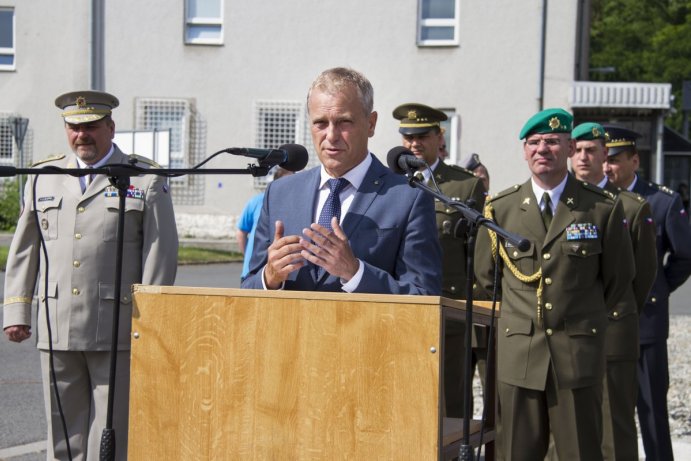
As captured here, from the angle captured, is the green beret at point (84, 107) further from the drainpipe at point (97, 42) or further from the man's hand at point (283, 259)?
the drainpipe at point (97, 42)

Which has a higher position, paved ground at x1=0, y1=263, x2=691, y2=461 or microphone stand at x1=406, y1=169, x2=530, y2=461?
microphone stand at x1=406, y1=169, x2=530, y2=461

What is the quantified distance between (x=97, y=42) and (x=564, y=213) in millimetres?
23776

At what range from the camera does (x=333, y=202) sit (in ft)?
12.7

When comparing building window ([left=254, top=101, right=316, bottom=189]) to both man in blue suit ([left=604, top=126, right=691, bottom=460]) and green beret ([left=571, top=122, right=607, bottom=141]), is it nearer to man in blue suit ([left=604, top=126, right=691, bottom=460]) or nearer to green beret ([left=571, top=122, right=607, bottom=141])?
man in blue suit ([left=604, top=126, right=691, bottom=460])

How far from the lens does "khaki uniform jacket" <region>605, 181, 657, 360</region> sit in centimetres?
599

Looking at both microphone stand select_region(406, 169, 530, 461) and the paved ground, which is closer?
microphone stand select_region(406, 169, 530, 461)

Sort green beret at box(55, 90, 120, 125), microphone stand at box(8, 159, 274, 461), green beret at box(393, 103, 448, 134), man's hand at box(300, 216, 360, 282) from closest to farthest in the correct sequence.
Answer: man's hand at box(300, 216, 360, 282) → microphone stand at box(8, 159, 274, 461) → green beret at box(55, 90, 120, 125) → green beret at box(393, 103, 448, 134)

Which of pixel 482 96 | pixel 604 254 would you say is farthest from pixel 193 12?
pixel 604 254

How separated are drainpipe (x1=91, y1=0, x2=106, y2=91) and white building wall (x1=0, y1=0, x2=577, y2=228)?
0.55 feet

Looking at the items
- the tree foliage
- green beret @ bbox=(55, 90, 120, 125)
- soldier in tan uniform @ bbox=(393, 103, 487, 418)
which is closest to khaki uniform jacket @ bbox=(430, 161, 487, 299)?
soldier in tan uniform @ bbox=(393, 103, 487, 418)

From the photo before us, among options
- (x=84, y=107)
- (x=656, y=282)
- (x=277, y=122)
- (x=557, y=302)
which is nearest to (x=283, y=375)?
(x=557, y=302)

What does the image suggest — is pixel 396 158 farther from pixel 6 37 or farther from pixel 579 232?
pixel 6 37

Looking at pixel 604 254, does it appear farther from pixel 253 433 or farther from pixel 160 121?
pixel 160 121

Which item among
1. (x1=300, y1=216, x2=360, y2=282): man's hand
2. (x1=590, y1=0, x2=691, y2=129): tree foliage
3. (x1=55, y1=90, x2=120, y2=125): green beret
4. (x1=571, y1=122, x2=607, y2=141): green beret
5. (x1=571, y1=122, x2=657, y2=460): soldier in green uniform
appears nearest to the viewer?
(x1=300, y1=216, x2=360, y2=282): man's hand
